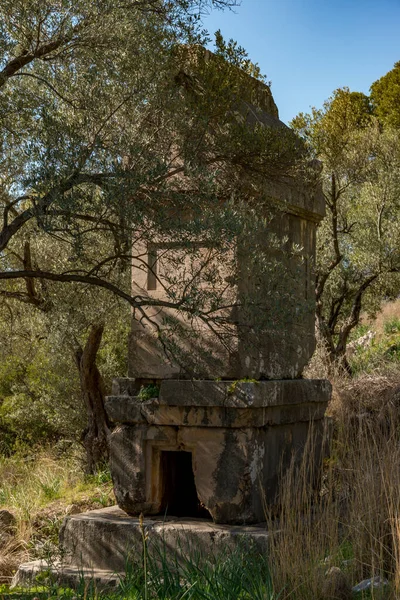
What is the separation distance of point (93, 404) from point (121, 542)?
5.63m

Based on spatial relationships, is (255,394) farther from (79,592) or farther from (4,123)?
(4,123)

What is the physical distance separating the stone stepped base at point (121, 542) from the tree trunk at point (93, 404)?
4897 mm

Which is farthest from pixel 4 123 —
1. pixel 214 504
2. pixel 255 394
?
pixel 214 504

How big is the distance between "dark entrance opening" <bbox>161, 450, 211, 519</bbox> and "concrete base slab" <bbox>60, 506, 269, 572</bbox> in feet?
1.25

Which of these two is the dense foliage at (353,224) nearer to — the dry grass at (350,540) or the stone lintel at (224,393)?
the stone lintel at (224,393)

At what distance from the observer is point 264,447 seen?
19.8 ft

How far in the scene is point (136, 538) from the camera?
5.84 m

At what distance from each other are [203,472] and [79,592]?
54.0 inches

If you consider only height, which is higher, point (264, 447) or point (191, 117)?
point (191, 117)

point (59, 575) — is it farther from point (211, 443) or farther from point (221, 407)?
point (221, 407)

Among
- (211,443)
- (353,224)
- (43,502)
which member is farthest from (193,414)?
(353,224)

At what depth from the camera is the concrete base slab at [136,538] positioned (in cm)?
552

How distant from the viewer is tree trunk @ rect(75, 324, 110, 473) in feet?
36.4

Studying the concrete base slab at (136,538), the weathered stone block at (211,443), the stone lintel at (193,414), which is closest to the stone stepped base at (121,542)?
the concrete base slab at (136,538)
